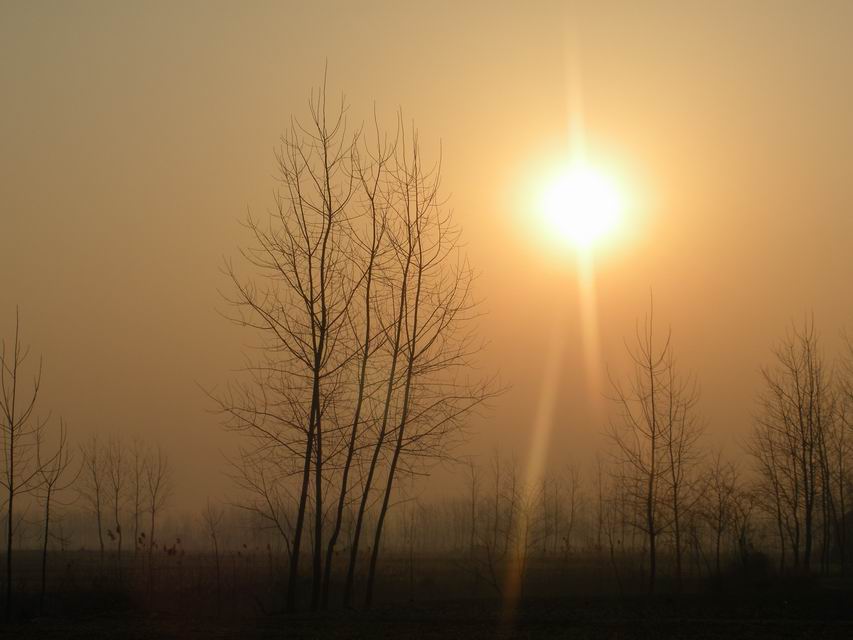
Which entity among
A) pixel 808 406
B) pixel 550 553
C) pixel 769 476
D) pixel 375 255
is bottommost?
pixel 550 553

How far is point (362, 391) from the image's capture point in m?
16.8

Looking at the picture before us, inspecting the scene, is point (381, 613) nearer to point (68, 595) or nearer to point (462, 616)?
point (462, 616)

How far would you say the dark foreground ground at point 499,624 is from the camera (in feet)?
38.5

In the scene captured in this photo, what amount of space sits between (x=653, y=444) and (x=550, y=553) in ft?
134

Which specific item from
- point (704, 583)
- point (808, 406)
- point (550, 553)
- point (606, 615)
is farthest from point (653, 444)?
point (550, 553)

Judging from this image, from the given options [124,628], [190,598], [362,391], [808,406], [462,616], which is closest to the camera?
[124,628]

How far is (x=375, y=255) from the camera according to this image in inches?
674

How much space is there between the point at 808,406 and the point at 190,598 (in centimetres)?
2025

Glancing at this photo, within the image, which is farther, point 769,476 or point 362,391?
point 769,476

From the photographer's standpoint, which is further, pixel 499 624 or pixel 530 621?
pixel 530 621

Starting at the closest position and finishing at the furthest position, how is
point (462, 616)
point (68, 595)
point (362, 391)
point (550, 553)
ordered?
point (462, 616) → point (362, 391) → point (68, 595) → point (550, 553)

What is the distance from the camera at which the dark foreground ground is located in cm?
1174

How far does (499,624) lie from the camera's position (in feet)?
41.5

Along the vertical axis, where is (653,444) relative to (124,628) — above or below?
above
